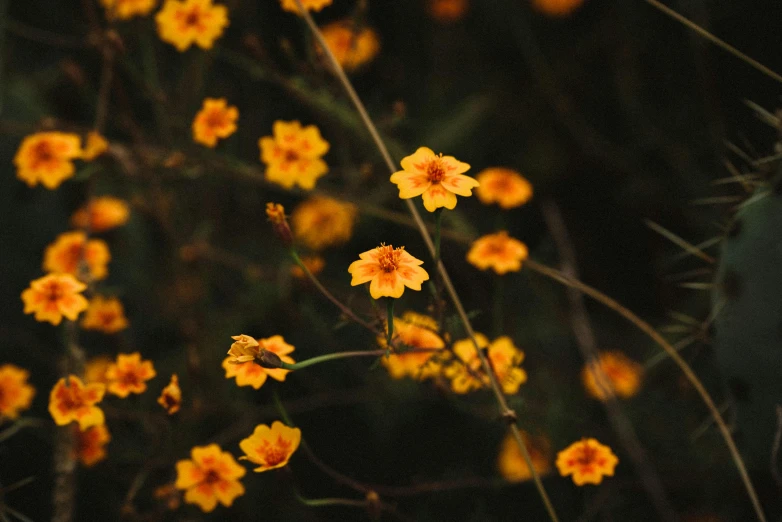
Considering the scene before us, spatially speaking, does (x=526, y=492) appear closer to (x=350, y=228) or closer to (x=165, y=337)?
(x=350, y=228)

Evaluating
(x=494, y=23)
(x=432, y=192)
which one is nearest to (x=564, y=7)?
(x=494, y=23)

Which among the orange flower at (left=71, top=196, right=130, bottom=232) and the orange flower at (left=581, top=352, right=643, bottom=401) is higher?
the orange flower at (left=71, top=196, right=130, bottom=232)

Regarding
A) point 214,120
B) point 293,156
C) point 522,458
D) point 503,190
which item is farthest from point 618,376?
point 214,120

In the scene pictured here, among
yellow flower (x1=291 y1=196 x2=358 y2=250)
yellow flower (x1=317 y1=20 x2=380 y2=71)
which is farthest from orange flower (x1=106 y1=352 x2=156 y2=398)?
yellow flower (x1=317 y1=20 x2=380 y2=71)

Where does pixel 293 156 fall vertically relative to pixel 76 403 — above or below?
above

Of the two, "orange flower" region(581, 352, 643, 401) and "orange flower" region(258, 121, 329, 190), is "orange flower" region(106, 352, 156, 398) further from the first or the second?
"orange flower" region(581, 352, 643, 401)

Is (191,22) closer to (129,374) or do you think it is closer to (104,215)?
(104,215)
